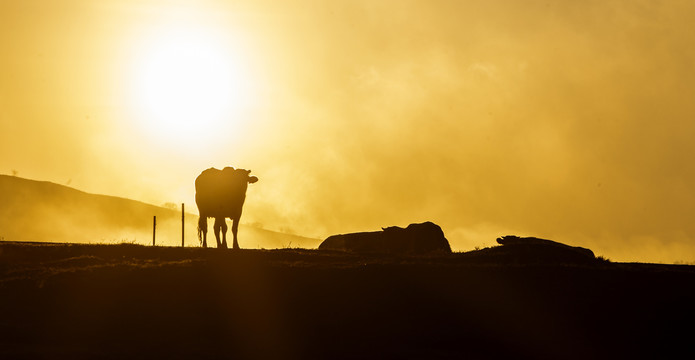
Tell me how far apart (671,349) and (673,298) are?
136 inches

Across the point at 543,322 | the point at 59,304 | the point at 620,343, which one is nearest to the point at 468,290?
the point at 543,322

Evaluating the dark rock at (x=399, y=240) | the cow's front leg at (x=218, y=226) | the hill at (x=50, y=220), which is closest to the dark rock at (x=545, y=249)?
the dark rock at (x=399, y=240)

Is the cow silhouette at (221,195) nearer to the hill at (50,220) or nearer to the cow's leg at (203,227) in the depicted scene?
the cow's leg at (203,227)

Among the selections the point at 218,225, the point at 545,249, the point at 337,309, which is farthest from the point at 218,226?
the point at 337,309

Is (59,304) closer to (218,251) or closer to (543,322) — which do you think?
(218,251)

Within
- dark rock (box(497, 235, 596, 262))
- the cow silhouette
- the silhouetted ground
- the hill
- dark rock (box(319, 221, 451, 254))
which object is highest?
the hill

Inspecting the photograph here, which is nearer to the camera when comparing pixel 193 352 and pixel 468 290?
pixel 193 352

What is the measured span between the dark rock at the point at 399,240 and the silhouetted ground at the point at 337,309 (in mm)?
13901

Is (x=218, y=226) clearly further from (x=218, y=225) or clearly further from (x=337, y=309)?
(x=337, y=309)

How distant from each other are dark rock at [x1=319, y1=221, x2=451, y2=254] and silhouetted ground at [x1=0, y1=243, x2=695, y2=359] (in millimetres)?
13901

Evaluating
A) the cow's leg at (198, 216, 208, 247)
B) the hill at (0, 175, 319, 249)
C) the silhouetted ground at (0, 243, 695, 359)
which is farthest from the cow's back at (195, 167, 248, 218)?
the hill at (0, 175, 319, 249)

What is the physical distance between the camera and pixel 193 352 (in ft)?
63.3

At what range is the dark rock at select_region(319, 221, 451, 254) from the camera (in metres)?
43.2

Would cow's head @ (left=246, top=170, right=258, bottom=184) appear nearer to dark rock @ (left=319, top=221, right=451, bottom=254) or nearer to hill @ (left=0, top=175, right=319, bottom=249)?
dark rock @ (left=319, top=221, right=451, bottom=254)
